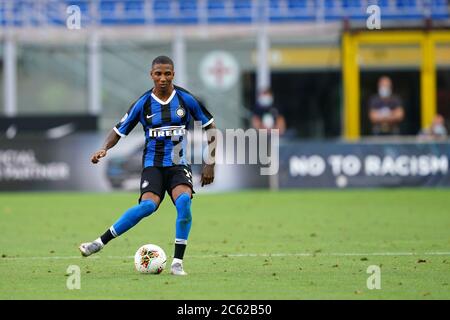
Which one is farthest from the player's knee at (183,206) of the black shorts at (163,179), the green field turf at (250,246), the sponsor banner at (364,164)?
the sponsor banner at (364,164)

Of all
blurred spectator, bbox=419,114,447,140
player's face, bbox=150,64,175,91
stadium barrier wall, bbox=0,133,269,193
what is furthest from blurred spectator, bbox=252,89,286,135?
player's face, bbox=150,64,175,91

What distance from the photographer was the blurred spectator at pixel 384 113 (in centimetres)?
2856

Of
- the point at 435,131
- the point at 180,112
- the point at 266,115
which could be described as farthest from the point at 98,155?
the point at 435,131

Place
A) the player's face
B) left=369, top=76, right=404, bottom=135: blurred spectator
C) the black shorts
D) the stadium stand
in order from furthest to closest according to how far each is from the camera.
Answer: the stadium stand < left=369, top=76, right=404, bottom=135: blurred spectator < the black shorts < the player's face

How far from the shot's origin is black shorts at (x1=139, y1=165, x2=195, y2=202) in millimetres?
10641

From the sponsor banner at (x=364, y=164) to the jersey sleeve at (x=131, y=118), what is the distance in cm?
1361

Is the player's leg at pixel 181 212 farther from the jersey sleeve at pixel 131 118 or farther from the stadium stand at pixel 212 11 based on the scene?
the stadium stand at pixel 212 11

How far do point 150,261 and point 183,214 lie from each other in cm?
57

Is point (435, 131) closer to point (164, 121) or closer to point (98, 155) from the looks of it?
point (164, 121)

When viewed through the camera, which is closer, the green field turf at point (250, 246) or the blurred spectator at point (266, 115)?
the green field turf at point (250, 246)

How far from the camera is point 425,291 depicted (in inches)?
360

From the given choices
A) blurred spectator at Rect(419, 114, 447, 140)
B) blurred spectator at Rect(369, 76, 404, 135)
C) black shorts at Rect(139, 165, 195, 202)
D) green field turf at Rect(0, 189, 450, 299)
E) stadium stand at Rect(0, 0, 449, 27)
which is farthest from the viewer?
stadium stand at Rect(0, 0, 449, 27)

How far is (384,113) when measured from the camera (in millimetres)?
28609

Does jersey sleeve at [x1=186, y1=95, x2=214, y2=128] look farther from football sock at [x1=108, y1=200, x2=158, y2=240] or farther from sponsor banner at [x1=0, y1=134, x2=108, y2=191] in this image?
sponsor banner at [x1=0, y1=134, x2=108, y2=191]
